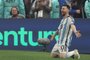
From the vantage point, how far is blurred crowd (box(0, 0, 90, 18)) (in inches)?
595

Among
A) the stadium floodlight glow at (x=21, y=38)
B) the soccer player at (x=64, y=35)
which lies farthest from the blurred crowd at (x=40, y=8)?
the soccer player at (x=64, y=35)

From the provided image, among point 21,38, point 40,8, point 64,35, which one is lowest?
point 21,38

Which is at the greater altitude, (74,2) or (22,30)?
(74,2)

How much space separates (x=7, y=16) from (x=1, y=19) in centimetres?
87

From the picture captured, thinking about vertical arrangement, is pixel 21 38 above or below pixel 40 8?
below

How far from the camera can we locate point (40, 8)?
→ 1548cm

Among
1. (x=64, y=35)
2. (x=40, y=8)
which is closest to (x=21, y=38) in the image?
(x=40, y=8)

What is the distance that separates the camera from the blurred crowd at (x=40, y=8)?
49.6 feet

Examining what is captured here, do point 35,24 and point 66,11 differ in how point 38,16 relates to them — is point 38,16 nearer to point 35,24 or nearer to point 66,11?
point 35,24

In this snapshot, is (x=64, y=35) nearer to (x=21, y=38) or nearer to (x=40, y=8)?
(x=21, y=38)

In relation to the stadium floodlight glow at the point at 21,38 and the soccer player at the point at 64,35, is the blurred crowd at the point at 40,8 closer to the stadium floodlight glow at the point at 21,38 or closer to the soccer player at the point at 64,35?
the stadium floodlight glow at the point at 21,38

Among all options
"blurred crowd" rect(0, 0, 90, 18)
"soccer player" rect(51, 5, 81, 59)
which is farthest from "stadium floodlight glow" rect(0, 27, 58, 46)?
"soccer player" rect(51, 5, 81, 59)

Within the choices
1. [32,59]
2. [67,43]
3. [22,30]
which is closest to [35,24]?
[22,30]

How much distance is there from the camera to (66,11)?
11.5m
